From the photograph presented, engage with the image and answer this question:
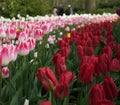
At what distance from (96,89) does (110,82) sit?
0.18 meters

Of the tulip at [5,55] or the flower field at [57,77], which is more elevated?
the tulip at [5,55]

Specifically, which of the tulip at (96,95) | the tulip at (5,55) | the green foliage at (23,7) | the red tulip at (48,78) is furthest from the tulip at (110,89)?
the green foliage at (23,7)

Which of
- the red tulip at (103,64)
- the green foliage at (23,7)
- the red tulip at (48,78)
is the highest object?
the red tulip at (48,78)

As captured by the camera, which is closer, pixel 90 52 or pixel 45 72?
pixel 45 72

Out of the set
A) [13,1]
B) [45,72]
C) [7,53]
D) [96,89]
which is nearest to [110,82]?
[96,89]

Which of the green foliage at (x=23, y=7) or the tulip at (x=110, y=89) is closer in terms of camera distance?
the tulip at (x=110, y=89)

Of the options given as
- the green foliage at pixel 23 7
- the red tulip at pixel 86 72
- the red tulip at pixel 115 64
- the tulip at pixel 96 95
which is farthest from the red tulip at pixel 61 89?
the green foliage at pixel 23 7

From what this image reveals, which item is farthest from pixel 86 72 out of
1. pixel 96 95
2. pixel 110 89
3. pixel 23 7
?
pixel 23 7

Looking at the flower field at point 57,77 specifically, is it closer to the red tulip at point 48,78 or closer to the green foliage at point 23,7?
the red tulip at point 48,78

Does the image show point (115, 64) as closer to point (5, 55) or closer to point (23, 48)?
point (23, 48)

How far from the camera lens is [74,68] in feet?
11.7

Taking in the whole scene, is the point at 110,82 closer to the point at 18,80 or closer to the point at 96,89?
the point at 96,89

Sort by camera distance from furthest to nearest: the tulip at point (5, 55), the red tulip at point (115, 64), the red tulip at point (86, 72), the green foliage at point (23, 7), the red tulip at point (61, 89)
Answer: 1. the green foliage at point (23, 7)
2. the red tulip at point (115, 64)
3. the tulip at point (5, 55)
4. the red tulip at point (86, 72)
5. the red tulip at point (61, 89)

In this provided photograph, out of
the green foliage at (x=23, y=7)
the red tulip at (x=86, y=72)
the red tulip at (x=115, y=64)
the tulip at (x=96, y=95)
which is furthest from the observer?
the green foliage at (x=23, y=7)
